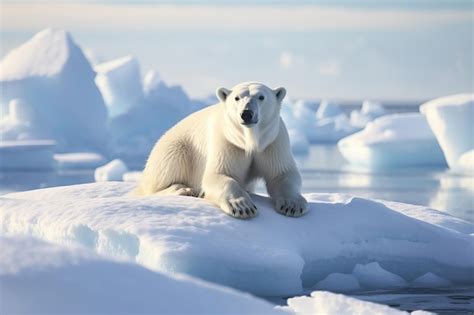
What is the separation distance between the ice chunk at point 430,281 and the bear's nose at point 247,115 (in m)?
1.53

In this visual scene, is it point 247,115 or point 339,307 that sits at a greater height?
point 247,115

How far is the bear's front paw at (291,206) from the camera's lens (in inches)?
227

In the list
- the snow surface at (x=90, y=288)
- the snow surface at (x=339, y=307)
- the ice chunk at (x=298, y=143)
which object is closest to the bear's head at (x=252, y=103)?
the snow surface at (x=339, y=307)

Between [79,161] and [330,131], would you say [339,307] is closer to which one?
[79,161]

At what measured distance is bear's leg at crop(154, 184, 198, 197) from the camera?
20.3ft

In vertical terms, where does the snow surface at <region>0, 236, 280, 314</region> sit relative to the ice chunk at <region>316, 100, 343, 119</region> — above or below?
below

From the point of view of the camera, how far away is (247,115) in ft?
18.0

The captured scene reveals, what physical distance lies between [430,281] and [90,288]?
317 centimetres

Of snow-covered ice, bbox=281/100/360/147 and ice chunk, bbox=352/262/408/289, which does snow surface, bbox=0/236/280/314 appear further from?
snow-covered ice, bbox=281/100/360/147

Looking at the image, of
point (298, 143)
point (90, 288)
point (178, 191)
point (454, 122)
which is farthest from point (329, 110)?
point (90, 288)

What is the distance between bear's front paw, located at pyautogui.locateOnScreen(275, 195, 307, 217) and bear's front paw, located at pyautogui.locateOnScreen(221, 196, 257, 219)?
0.23 m

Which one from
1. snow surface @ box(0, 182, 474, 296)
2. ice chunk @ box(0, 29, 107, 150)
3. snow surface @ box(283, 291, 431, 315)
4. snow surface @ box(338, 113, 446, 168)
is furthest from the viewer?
snow surface @ box(338, 113, 446, 168)

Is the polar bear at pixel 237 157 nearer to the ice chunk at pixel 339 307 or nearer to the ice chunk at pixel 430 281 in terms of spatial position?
the ice chunk at pixel 430 281

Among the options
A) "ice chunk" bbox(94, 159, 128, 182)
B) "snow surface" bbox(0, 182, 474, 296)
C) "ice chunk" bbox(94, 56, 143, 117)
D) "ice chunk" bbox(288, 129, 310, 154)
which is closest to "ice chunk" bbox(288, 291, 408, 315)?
"snow surface" bbox(0, 182, 474, 296)
